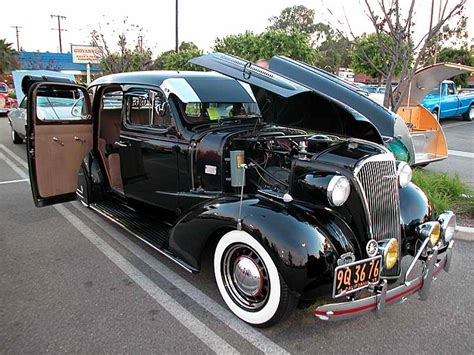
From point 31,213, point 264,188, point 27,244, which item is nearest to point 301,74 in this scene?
point 264,188

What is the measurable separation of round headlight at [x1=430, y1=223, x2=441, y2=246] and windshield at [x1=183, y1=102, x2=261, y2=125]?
212 centimetres

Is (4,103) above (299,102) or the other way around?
the other way around

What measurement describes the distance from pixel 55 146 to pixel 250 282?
3273 mm

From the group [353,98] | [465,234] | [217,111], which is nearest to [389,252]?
[353,98]

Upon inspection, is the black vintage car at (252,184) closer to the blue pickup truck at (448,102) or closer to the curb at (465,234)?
the curb at (465,234)

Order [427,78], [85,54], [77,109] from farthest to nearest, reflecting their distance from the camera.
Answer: [85,54], [427,78], [77,109]

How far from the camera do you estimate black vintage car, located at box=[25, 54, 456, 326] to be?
2.63 meters

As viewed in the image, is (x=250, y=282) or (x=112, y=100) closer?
(x=250, y=282)

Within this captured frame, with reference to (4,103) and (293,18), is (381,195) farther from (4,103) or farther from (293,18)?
(293,18)

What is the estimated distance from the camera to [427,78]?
29.6 feet

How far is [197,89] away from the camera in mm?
3896

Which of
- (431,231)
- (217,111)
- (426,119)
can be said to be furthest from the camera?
(426,119)

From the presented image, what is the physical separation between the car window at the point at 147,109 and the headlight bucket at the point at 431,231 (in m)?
2.43

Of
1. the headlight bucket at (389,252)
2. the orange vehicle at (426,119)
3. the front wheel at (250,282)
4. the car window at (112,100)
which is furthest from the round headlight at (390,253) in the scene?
the orange vehicle at (426,119)
